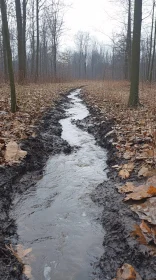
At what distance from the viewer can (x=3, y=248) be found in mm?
2684

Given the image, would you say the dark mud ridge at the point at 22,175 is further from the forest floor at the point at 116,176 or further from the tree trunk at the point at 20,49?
the tree trunk at the point at 20,49

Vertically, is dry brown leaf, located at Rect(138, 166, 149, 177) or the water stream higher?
dry brown leaf, located at Rect(138, 166, 149, 177)

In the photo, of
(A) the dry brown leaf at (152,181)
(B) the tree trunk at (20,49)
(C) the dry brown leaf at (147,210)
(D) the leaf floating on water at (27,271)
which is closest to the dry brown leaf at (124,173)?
(A) the dry brown leaf at (152,181)

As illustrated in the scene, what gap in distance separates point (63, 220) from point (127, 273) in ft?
4.37

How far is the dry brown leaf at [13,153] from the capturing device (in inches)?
181

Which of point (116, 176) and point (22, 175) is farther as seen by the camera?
point (22, 175)

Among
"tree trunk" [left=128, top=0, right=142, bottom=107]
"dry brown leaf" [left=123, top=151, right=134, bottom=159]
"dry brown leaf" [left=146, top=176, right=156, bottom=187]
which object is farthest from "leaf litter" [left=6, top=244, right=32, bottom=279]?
"tree trunk" [left=128, top=0, right=142, bottom=107]

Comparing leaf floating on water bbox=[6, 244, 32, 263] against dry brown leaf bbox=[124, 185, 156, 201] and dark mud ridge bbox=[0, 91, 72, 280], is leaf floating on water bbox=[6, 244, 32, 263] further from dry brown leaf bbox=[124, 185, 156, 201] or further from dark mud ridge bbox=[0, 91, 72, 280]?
dry brown leaf bbox=[124, 185, 156, 201]

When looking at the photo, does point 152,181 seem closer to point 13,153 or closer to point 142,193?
point 142,193

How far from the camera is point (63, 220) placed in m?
3.47

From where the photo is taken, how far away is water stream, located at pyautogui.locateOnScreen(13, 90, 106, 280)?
2703 millimetres

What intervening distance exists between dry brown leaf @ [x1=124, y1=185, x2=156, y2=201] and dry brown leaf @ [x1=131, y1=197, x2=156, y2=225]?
0.08 metres

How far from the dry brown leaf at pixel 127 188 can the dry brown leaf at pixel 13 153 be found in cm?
207

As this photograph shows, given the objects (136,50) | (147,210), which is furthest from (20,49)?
(147,210)
